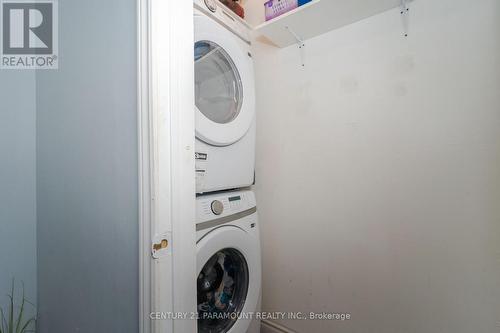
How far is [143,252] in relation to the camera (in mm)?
520

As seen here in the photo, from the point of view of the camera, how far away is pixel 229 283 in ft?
3.52

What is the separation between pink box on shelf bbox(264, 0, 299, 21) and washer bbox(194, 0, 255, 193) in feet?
0.57

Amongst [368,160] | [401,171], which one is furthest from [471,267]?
[368,160]

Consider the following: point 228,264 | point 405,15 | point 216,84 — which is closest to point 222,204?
point 228,264

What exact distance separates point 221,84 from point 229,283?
1.02 metres

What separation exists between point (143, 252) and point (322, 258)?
0.94 metres

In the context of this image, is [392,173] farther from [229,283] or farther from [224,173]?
[229,283]

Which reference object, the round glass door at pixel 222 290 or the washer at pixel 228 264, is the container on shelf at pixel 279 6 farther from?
the round glass door at pixel 222 290

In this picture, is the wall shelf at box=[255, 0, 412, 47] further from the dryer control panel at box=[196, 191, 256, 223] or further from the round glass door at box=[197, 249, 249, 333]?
the round glass door at box=[197, 249, 249, 333]

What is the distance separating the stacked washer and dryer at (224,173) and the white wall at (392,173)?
270mm

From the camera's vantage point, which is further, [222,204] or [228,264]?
[228,264]

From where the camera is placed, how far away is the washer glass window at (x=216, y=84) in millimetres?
977

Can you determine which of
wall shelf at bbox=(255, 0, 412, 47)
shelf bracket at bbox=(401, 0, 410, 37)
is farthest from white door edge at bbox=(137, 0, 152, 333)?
shelf bracket at bbox=(401, 0, 410, 37)

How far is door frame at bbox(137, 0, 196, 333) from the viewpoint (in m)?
0.51
